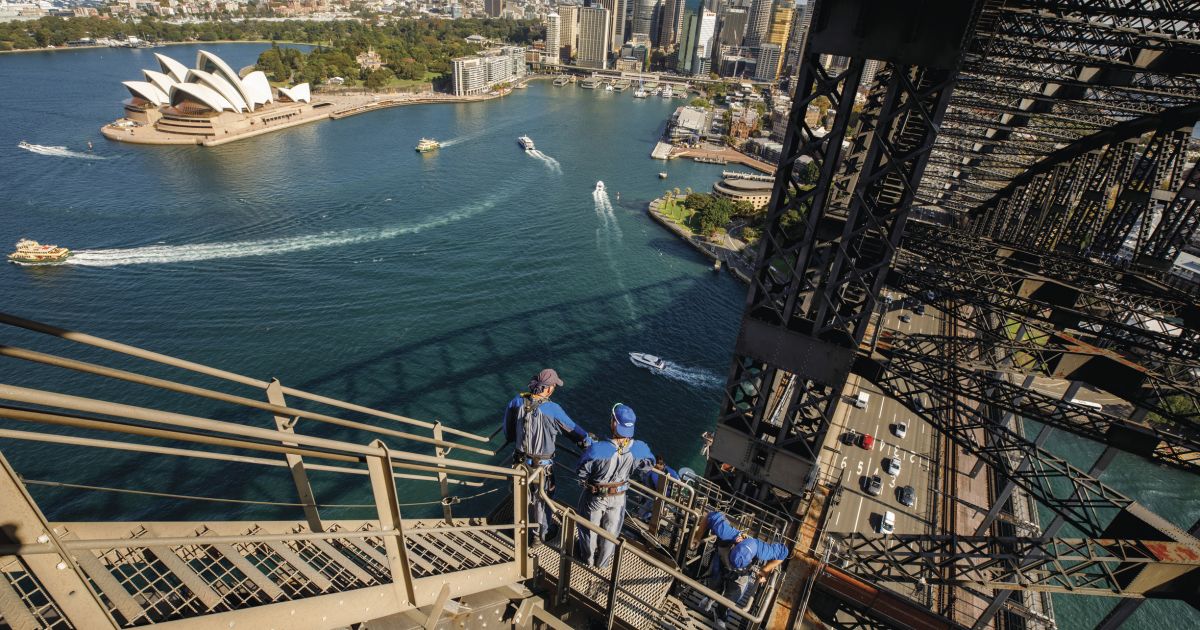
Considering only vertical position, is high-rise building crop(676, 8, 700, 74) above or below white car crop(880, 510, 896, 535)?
above

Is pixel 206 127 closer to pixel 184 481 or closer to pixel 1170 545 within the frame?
pixel 184 481

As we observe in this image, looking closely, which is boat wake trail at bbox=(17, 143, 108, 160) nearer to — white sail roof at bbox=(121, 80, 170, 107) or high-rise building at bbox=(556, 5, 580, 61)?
white sail roof at bbox=(121, 80, 170, 107)

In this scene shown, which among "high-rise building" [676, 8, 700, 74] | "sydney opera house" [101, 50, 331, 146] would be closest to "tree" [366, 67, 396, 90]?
"sydney opera house" [101, 50, 331, 146]

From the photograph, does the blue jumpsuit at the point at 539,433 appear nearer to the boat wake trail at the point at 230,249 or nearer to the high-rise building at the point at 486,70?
the boat wake trail at the point at 230,249

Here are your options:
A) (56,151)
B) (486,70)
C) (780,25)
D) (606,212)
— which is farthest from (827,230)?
(780,25)

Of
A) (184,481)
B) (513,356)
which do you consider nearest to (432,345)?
(513,356)

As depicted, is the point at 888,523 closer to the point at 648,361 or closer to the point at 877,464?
the point at 877,464
